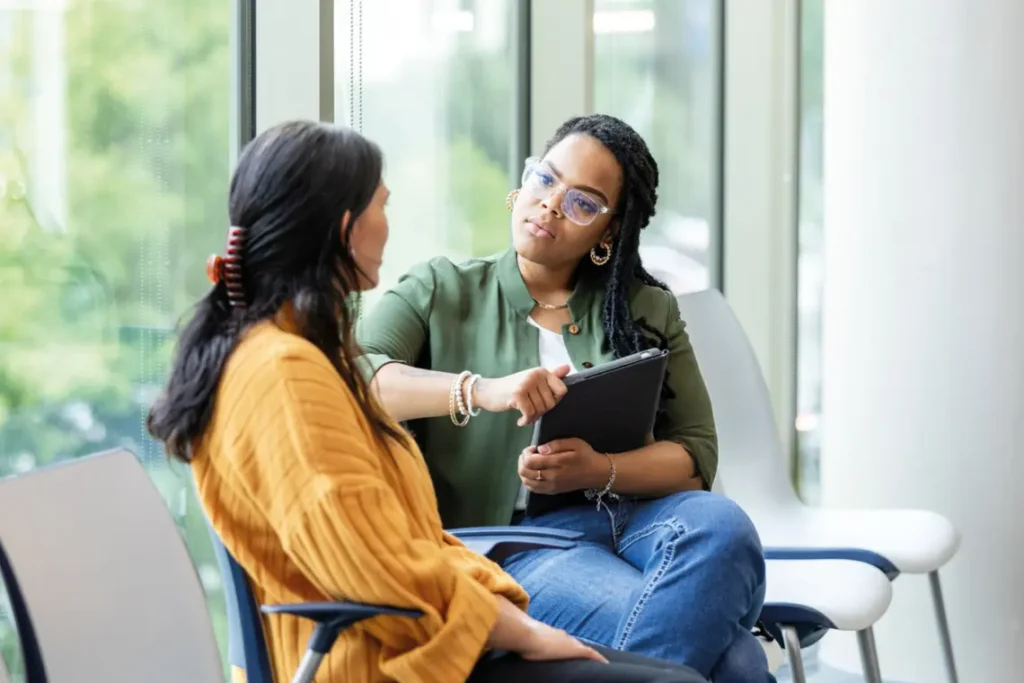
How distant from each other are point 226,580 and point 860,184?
8.01ft

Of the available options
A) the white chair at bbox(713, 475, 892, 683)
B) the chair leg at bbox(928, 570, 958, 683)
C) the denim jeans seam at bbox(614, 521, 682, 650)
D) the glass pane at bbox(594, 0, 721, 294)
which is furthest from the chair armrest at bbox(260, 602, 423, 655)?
the glass pane at bbox(594, 0, 721, 294)

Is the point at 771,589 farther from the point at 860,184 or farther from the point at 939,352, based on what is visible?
the point at 860,184

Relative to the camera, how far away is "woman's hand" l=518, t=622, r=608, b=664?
1549 mm

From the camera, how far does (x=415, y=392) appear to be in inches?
83.0

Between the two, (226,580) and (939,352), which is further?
(939,352)

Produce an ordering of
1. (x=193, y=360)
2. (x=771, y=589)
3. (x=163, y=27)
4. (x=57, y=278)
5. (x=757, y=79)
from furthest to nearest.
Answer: (x=757, y=79)
(x=771, y=589)
(x=163, y=27)
(x=57, y=278)
(x=193, y=360)

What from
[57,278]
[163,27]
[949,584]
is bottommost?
[949,584]

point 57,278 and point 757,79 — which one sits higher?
point 757,79

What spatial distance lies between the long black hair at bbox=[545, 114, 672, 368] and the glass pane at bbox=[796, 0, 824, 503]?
238cm

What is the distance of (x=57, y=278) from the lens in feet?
7.01

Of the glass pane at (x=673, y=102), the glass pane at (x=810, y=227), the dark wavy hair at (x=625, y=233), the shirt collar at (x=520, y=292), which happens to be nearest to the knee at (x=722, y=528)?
the dark wavy hair at (x=625, y=233)

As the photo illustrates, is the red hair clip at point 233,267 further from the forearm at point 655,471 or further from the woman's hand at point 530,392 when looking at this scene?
the forearm at point 655,471

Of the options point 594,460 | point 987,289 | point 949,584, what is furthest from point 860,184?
point 594,460

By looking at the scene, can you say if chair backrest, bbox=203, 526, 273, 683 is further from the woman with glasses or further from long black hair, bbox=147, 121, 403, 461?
the woman with glasses
